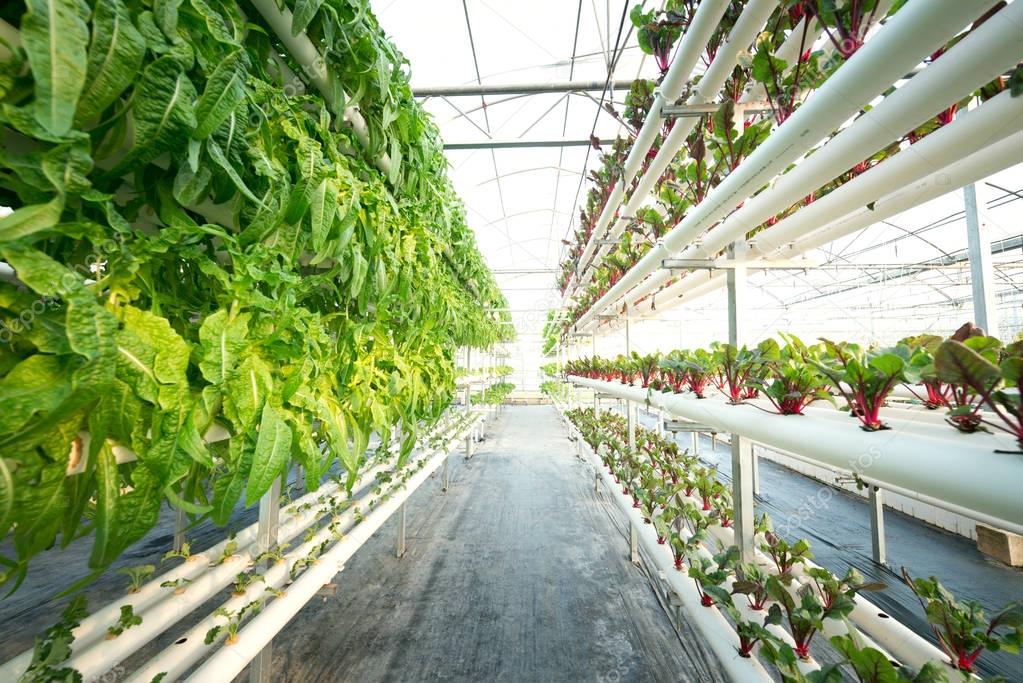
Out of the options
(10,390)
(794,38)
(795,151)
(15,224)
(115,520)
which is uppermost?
(794,38)

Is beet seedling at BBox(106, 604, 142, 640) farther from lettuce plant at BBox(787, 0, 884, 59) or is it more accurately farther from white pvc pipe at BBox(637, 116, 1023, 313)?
lettuce plant at BBox(787, 0, 884, 59)

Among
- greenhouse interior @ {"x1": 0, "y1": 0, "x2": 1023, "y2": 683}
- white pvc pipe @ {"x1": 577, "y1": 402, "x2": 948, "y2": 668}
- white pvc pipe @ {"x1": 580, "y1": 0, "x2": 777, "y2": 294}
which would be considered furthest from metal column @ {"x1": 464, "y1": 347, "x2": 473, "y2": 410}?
white pvc pipe @ {"x1": 577, "y1": 402, "x2": 948, "y2": 668}

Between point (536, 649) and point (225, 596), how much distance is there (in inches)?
61.3

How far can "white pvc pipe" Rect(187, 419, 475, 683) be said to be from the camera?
34.5 inches

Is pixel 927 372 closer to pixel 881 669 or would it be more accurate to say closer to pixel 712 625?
pixel 881 669

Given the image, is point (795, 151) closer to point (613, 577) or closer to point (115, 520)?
point (115, 520)

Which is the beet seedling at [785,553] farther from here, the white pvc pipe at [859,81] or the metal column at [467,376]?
the metal column at [467,376]

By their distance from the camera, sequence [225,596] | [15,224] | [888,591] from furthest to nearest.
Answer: [888,591], [225,596], [15,224]

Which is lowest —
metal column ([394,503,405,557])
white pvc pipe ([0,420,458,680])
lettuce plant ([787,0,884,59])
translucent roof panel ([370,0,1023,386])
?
metal column ([394,503,405,557])

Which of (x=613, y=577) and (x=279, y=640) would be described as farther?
(x=613, y=577)

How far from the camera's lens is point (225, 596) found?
1.94 m

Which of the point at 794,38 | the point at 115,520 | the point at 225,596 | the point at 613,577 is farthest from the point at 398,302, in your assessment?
→ the point at 613,577

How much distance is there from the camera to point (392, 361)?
1.39m

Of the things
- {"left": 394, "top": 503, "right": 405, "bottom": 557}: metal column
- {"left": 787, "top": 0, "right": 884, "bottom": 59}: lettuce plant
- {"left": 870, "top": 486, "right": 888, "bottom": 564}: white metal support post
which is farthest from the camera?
{"left": 394, "top": 503, "right": 405, "bottom": 557}: metal column
